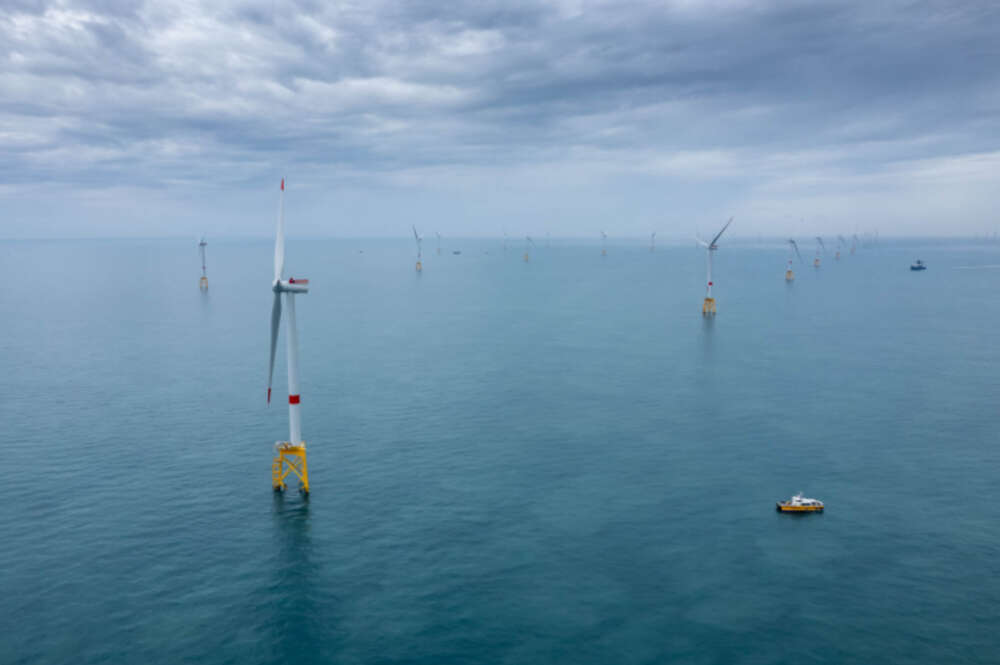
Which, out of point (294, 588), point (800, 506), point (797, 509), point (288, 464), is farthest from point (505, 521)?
point (800, 506)

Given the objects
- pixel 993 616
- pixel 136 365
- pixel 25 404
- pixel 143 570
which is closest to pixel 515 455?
pixel 143 570

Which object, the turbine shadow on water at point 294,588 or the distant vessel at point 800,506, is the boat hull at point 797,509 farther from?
the turbine shadow on water at point 294,588

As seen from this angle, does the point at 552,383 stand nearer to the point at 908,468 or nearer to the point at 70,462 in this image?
the point at 908,468

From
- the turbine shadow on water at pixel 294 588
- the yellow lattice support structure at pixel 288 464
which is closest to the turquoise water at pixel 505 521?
the turbine shadow on water at pixel 294 588

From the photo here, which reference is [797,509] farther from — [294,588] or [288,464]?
[288,464]

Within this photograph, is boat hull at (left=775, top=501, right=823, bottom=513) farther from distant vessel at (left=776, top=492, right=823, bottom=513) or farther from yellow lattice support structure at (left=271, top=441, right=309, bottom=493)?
yellow lattice support structure at (left=271, top=441, right=309, bottom=493)

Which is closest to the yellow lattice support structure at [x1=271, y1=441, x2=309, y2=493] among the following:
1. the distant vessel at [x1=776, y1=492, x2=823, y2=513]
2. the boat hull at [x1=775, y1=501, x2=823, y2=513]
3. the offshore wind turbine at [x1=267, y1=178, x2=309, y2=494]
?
the offshore wind turbine at [x1=267, y1=178, x2=309, y2=494]
